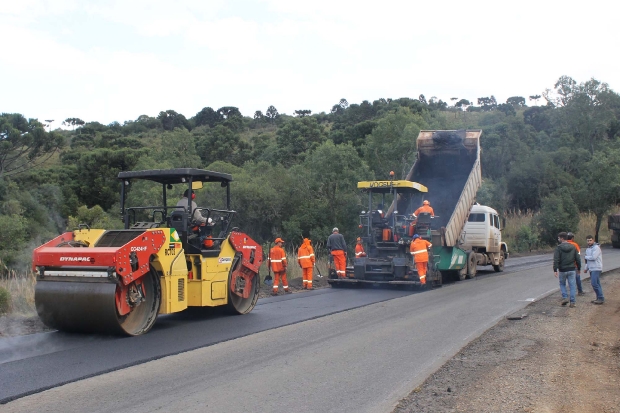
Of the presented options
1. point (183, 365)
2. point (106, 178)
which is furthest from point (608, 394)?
point (106, 178)

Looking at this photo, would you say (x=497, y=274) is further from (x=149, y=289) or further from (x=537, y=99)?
(x=537, y=99)

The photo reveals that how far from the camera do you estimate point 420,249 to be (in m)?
14.6

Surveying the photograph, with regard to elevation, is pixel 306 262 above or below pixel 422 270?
above

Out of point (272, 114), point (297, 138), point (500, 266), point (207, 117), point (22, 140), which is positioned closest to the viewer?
point (500, 266)

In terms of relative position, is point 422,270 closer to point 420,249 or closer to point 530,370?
point 420,249

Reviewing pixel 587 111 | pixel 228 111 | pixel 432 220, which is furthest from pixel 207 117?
pixel 432 220

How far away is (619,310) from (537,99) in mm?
91223

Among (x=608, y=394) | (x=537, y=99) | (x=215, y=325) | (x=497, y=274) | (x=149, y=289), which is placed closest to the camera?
(x=608, y=394)

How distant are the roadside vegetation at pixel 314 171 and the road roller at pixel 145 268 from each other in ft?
7.64

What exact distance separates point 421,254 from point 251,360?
27.0 feet

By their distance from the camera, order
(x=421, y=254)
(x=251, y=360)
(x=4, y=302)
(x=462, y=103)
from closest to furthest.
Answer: (x=251, y=360)
(x=4, y=302)
(x=421, y=254)
(x=462, y=103)

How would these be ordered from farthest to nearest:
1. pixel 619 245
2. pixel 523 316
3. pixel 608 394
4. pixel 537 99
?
pixel 537 99 → pixel 619 245 → pixel 523 316 → pixel 608 394

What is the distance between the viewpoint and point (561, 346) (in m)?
7.94

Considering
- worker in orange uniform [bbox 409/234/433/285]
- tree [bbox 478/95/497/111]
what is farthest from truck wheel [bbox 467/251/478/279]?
tree [bbox 478/95/497/111]
